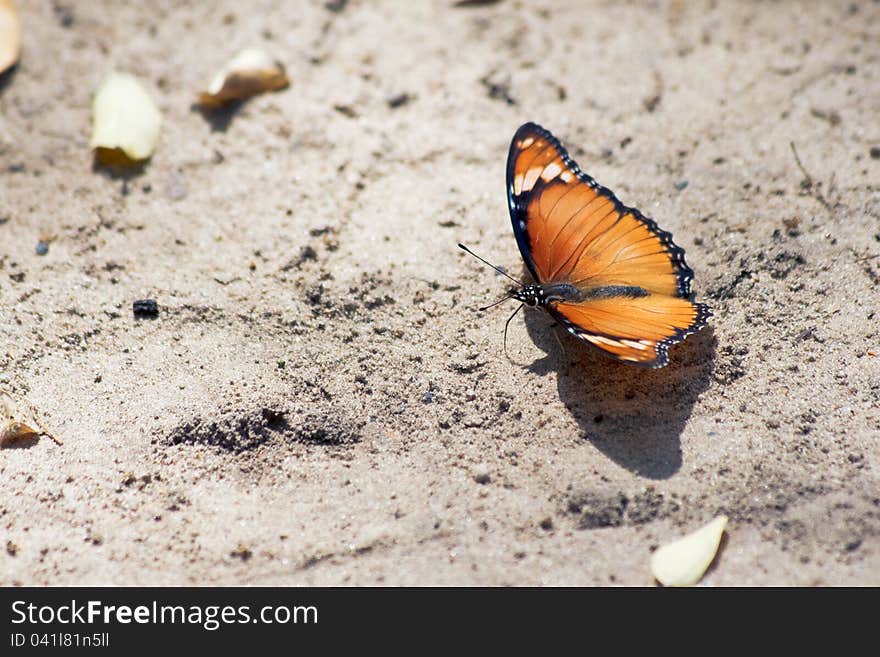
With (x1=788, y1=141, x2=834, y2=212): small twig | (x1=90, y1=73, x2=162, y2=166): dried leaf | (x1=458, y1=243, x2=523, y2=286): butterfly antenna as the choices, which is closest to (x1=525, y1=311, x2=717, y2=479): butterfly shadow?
(x1=458, y1=243, x2=523, y2=286): butterfly antenna

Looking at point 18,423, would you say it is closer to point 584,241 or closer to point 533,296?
point 533,296

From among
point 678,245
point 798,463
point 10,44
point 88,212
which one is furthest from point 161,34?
point 798,463

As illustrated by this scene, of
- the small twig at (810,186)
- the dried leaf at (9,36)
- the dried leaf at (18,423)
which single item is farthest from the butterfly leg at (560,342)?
the dried leaf at (9,36)

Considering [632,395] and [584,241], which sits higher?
[584,241]

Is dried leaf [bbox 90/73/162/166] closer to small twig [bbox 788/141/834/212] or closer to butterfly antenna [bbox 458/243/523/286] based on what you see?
butterfly antenna [bbox 458/243/523/286]

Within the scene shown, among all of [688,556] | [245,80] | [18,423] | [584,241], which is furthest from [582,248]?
[18,423]

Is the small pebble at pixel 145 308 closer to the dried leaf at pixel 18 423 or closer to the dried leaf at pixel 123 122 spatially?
the dried leaf at pixel 18 423

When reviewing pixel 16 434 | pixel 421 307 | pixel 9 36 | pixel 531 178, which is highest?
pixel 9 36
